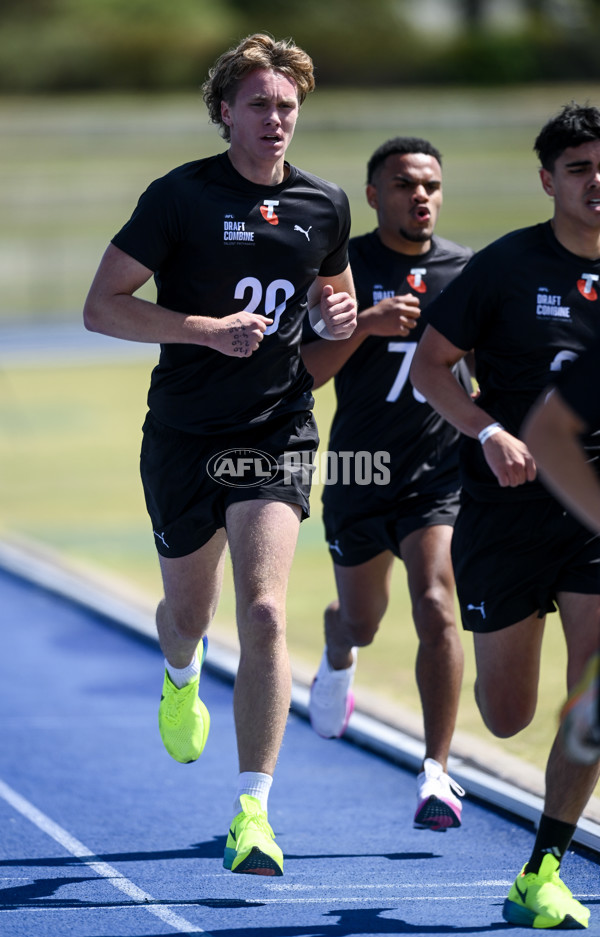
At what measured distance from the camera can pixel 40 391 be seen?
21031 mm

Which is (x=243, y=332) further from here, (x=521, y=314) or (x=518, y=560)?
(x=518, y=560)

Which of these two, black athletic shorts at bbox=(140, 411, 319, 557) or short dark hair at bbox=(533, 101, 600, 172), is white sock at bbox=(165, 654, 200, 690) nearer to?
black athletic shorts at bbox=(140, 411, 319, 557)

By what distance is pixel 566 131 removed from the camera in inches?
180

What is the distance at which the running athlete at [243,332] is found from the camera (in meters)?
4.66

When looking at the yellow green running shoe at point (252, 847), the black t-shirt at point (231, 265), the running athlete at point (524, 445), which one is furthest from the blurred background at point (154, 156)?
the black t-shirt at point (231, 265)

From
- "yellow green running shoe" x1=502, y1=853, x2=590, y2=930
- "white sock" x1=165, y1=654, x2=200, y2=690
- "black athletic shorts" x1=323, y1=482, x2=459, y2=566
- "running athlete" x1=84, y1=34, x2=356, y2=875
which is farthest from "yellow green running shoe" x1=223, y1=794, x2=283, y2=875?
"black athletic shorts" x1=323, y1=482, x2=459, y2=566

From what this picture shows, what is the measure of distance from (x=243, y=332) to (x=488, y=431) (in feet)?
2.68

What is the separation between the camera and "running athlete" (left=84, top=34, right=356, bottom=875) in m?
4.66

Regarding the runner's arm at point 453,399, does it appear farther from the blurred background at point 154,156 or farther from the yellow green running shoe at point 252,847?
the blurred background at point 154,156

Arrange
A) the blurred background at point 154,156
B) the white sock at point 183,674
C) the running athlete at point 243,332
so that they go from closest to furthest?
1. the running athlete at point 243,332
2. the white sock at point 183,674
3. the blurred background at point 154,156

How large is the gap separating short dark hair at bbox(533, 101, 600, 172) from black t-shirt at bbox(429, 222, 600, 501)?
9.0 inches

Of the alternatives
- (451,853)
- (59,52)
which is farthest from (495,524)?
(59,52)

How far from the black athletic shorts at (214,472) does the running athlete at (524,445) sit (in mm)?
501

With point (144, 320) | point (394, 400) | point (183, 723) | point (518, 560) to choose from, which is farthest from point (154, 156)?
point (518, 560)
